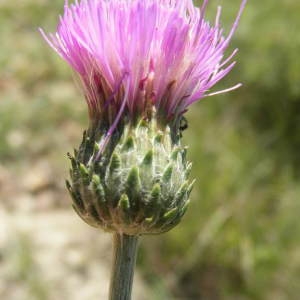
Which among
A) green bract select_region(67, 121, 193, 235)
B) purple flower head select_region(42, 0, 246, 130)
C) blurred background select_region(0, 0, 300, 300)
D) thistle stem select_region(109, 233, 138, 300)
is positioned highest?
blurred background select_region(0, 0, 300, 300)

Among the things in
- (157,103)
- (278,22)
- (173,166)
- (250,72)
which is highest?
(278,22)

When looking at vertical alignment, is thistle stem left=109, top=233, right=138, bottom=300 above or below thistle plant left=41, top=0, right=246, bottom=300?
below

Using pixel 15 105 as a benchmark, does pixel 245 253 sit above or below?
below


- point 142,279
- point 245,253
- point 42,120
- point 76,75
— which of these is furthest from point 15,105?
point 76,75

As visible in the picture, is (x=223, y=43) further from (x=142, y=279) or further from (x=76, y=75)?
(x=142, y=279)

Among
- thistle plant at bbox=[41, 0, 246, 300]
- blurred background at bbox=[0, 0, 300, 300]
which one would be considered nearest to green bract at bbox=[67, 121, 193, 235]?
thistle plant at bbox=[41, 0, 246, 300]

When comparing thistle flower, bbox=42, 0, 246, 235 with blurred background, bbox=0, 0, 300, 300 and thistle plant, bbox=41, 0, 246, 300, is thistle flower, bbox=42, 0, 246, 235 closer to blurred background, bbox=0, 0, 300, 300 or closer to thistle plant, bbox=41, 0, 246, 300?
thistle plant, bbox=41, 0, 246, 300
